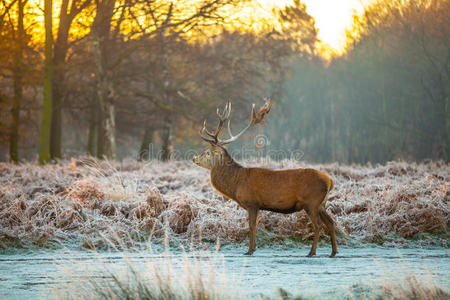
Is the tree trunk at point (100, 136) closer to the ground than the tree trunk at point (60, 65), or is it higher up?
closer to the ground

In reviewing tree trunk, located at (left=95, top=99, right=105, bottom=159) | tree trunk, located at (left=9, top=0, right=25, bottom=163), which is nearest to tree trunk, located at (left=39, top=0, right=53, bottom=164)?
tree trunk, located at (left=9, top=0, right=25, bottom=163)

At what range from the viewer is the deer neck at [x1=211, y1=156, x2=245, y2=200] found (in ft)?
26.8

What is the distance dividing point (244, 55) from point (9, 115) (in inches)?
493

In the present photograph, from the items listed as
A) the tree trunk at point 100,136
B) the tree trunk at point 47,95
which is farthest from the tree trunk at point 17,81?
the tree trunk at point 100,136

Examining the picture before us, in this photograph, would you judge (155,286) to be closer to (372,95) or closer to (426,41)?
(426,41)

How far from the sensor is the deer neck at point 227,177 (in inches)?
322

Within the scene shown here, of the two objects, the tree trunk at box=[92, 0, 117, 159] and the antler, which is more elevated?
the tree trunk at box=[92, 0, 117, 159]

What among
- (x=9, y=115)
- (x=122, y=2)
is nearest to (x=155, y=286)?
(x=122, y=2)

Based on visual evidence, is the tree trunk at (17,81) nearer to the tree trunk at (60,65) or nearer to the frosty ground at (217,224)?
the tree trunk at (60,65)

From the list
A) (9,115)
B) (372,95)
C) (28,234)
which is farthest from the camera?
(372,95)

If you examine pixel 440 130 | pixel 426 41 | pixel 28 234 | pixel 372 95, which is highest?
pixel 426 41

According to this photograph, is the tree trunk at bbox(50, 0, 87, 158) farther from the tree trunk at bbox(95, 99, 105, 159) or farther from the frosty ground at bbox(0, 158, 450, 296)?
the frosty ground at bbox(0, 158, 450, 296)

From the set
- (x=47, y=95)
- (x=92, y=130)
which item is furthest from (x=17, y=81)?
(x=92, y=130)

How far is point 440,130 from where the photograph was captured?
2562cm
